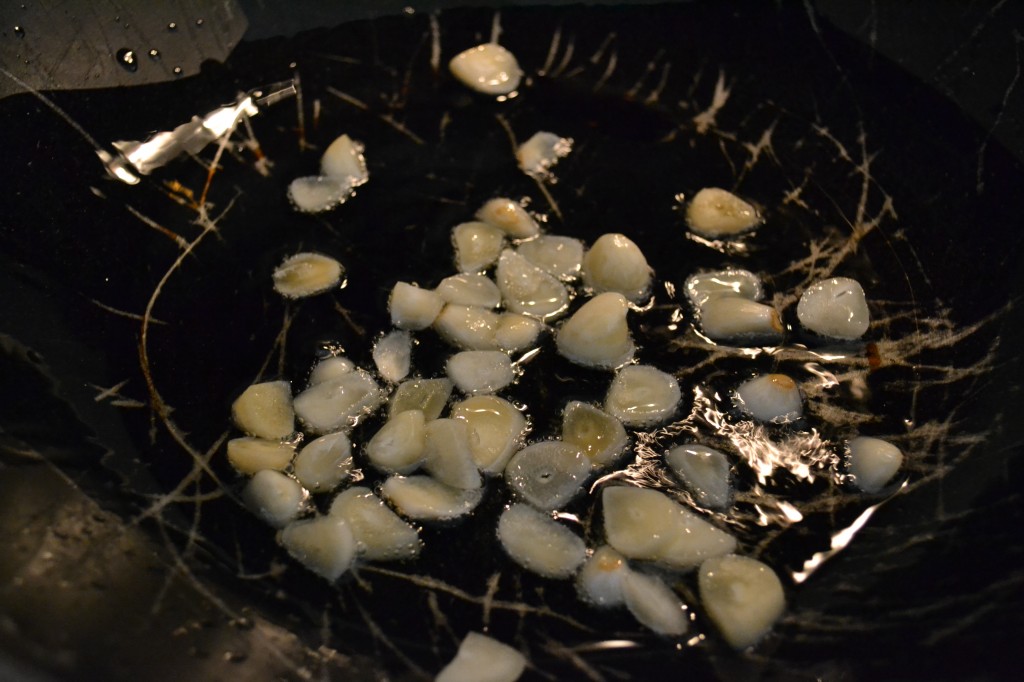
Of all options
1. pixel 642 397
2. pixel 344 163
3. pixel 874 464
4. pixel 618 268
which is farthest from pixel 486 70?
pixel 874 464

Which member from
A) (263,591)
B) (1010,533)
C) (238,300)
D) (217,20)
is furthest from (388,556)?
(217,20)

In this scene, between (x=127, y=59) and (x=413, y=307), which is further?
(x=127, y=59)

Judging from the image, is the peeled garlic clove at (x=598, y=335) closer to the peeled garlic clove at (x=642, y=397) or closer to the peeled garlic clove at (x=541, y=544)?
the peeled garlic clove at (x=642, y=397)

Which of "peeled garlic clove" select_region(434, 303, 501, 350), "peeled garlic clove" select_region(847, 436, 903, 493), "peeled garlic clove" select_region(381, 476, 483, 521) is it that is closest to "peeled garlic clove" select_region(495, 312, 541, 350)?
"peeled garlic clove" select_region(434, 303, 501, 350)

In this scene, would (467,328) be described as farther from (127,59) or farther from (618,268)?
(127,59)

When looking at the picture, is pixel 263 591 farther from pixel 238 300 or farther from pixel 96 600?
pixel 238 300

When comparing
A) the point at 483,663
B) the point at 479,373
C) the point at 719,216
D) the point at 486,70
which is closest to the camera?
the point at 483,663
